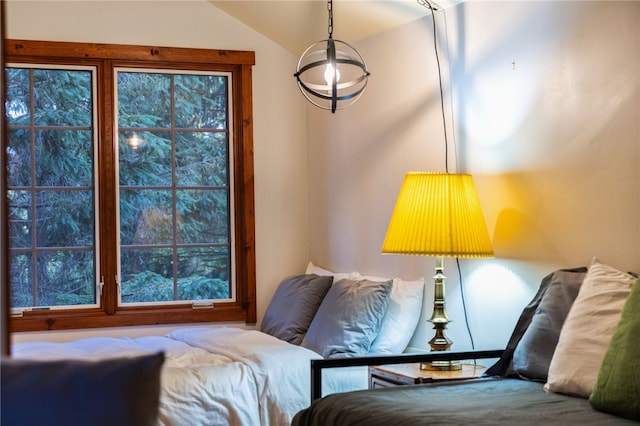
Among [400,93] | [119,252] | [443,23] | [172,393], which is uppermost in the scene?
[443,23]

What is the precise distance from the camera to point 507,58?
11.6 feet

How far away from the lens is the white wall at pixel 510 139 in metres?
2.92

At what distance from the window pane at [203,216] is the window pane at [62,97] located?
0.82 metres

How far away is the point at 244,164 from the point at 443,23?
1.91 m

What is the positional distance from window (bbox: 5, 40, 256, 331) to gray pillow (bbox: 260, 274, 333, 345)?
52 centimetres

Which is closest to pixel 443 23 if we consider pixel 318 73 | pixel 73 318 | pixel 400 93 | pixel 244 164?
pixel 400 93

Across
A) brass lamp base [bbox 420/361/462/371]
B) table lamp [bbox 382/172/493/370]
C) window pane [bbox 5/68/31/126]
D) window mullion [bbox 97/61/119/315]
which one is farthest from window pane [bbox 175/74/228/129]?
brass lamp base [bbox 420/361/462/371]

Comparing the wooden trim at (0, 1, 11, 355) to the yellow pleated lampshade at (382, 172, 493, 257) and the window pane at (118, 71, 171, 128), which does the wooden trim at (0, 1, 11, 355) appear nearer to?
the yellow pleated lampshade at (382, 172, 493, 257)

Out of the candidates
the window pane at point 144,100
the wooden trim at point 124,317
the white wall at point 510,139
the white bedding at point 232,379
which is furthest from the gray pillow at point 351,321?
the window pane at point 144,100

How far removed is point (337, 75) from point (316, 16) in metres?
1.10

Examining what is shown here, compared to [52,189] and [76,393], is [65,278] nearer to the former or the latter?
[52,189]

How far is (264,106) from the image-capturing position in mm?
5496

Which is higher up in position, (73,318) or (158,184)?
(158,184)

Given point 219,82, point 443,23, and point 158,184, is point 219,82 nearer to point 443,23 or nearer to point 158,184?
point 158,184
